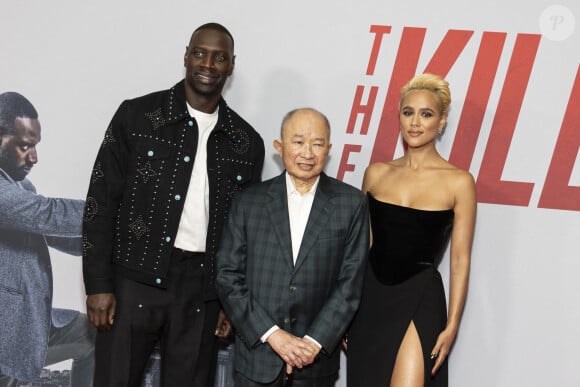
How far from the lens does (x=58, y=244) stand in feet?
13.6

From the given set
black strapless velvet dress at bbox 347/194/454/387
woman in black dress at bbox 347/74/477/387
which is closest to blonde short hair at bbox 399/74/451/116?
woman in black dress at bbox 347/74/477/387

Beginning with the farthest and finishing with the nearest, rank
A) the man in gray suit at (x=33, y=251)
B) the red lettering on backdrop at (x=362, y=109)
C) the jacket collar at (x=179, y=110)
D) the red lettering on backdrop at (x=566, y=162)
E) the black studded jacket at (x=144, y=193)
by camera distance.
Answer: the man in gray suit at (x=33, y=251) < the red lettering on backdrop at (x=362, y=109) < the red lettering on backdrop at (x=566, y=162) < the jacket collar at (x=179, y=110) < the black studded jacket at (x=144, y=193)

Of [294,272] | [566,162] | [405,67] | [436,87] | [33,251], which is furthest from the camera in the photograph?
[33,251]

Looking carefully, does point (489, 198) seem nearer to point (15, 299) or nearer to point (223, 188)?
point (223, 188)

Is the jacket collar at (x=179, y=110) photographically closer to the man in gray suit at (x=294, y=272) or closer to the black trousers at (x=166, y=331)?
the man in gray suit at (x=294, y=272)

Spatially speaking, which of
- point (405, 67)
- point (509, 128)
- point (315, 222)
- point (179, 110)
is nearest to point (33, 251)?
point (179, 110)

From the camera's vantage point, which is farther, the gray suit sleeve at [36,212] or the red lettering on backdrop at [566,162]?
the gray suit sleeve at [36,212]

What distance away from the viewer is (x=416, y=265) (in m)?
3.15

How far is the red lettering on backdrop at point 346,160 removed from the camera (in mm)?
3873

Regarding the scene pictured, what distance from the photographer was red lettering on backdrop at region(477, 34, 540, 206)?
12.2 feet

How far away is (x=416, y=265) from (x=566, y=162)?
1.10 m

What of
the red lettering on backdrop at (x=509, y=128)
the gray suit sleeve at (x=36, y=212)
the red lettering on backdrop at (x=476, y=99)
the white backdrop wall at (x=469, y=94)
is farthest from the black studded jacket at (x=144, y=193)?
the red lettering on backdrop at (x=509, y=128)

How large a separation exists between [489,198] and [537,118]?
0.46 m

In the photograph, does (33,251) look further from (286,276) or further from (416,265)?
(416,265)
